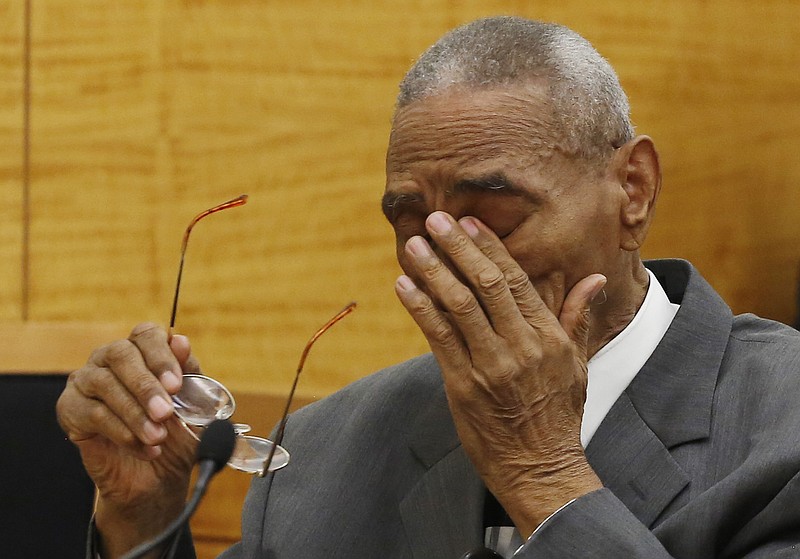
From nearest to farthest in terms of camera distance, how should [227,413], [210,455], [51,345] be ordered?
[210,455] → [227,413] → [51,345]

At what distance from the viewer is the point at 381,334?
9.97 feet

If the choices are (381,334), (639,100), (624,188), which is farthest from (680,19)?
(624,188)

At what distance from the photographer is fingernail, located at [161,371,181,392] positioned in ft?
5.25

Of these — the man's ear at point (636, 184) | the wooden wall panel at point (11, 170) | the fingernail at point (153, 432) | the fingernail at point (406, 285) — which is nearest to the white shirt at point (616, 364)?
the man's ear at point (636, 184)

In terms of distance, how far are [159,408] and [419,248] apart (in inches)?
15.7

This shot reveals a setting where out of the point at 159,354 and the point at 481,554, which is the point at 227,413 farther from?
the point at 481,554

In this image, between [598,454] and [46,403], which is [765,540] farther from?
[46,403]

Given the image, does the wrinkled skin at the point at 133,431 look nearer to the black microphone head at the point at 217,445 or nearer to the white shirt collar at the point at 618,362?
the black microphone head at the point at 217,445

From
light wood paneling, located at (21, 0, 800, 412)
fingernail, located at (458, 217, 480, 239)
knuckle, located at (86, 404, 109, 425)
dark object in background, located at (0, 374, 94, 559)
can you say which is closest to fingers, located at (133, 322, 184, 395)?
knuckle, located at (86, 404, 109, 425)

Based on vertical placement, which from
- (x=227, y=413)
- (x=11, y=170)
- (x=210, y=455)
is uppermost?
(x=210, y=455)

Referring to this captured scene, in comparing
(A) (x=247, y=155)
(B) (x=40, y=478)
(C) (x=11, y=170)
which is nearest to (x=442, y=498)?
(B) (x=40, y=478)

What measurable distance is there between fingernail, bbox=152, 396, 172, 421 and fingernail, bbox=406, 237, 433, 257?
379 mm

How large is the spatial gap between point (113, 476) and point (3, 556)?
0.44 metres

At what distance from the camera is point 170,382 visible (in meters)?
1.60
